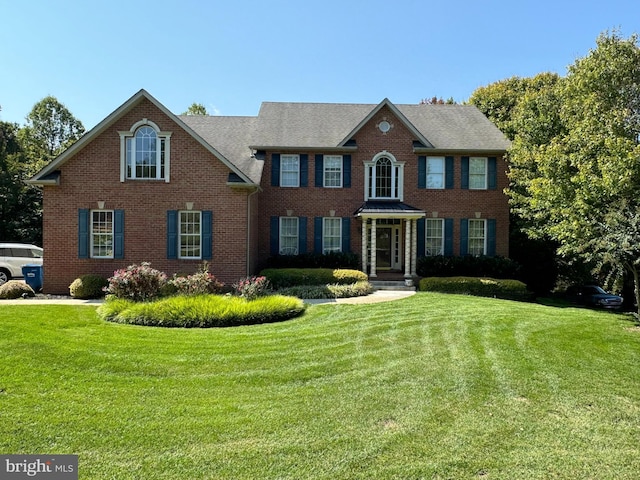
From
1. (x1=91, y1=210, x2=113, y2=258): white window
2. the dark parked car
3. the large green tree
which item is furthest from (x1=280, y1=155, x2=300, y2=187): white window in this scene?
the dark parked car

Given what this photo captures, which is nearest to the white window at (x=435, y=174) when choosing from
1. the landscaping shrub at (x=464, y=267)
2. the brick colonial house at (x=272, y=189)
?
the brick colonial house at (x=272, y=189)

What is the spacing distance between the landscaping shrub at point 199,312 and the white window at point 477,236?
11006 millimetres

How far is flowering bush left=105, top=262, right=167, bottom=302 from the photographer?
11305mm

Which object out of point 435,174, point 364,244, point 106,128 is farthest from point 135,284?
point 435,174

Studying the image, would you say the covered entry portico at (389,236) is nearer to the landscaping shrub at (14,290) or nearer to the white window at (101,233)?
the white window at (101,233)

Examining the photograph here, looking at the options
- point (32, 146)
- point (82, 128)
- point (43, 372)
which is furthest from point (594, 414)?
point (82, 128)

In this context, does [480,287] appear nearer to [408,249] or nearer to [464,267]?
[464,267]

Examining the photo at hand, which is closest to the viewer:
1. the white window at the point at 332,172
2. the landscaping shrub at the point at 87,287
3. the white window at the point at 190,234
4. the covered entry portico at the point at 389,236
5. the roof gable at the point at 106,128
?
the landscaping shrub at the point at 87,287

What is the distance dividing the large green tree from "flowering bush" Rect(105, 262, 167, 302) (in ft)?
39.5

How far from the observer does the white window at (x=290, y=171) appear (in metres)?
18.1

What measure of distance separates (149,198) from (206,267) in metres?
3.41

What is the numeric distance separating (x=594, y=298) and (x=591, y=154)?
1117cm

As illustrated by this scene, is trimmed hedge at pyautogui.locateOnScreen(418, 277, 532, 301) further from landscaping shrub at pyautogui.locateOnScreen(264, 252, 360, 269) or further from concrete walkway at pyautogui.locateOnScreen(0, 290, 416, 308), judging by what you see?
landscaping shrub at pyautogui.locateOnScreen(264, 252, 360, 269)

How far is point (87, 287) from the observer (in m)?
13.4
